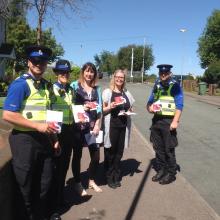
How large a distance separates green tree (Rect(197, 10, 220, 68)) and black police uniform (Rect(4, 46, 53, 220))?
6051 centimetres

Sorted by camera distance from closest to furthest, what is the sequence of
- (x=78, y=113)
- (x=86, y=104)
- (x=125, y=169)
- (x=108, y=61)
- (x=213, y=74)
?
(x=78, y=113) → (x=86, y=104) → (x=125, y=169) → (x=213, y=74) → (x=108, y=61)

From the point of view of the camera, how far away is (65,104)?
16.6 feet

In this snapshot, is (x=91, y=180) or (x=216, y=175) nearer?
(x=91, y=180)

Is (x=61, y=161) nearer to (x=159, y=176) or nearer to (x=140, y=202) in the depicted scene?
(x=140, y=202)

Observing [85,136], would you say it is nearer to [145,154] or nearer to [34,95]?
[34,95]

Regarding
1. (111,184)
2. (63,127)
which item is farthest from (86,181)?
(63,127)

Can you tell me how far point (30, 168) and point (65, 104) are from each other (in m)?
1.12

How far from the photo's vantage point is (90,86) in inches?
234

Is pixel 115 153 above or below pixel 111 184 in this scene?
above

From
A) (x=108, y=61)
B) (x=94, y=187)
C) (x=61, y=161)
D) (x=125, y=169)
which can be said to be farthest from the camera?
(x=108, y=61)

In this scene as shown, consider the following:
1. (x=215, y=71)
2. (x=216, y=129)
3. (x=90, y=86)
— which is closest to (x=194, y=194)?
(x=90, y=86)

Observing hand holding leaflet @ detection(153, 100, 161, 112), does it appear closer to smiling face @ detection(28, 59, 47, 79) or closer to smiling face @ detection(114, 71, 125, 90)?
smiling face @ detection(114, 71, 125, 90)

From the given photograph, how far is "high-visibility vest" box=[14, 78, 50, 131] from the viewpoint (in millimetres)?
4074

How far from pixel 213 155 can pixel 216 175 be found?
196 centimetres
